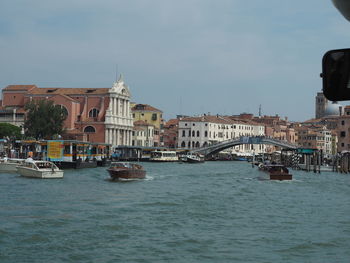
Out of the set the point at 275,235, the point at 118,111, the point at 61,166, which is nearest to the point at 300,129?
the point at 118,111

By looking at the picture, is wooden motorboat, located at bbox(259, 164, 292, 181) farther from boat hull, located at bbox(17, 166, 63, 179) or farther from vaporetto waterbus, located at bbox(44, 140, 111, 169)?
vaporetto waterbus, located at bbox(44, 140, 111, 169)

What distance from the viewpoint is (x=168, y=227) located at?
11234mm

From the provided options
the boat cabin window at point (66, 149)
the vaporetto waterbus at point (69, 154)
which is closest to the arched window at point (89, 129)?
the vaporetto waterbus at point (69, 154)

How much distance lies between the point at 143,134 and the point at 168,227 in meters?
57.4

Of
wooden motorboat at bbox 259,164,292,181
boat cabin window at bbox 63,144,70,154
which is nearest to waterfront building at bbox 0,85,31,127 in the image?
boat cabin window at bbox 63,144,70,154

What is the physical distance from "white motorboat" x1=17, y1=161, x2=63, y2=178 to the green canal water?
4876mm

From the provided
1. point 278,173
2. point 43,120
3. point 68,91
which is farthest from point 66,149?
point 68,91

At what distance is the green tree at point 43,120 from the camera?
47.9m

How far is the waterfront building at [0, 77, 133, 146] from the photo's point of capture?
56.6 metres

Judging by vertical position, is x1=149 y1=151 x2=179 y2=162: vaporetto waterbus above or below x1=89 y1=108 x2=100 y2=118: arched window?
below

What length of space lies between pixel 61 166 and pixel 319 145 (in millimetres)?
57283

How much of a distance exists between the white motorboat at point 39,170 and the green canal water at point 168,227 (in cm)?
488

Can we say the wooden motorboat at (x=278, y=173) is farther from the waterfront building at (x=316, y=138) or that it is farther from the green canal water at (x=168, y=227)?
the waterfront building at (x=316, y=138)

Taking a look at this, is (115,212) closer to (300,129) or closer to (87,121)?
(87,121)
